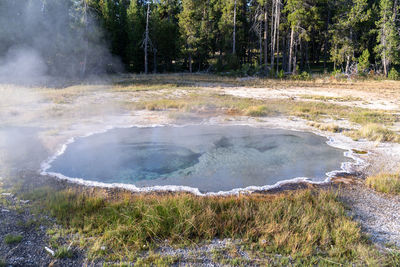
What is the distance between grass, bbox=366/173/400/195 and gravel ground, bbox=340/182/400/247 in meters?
0.14

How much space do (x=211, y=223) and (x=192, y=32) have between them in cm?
2685

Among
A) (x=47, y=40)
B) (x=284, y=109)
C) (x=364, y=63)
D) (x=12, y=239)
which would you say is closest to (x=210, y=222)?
(x=12, y=239)

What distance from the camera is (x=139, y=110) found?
12102 millimetres

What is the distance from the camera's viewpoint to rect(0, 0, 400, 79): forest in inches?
869

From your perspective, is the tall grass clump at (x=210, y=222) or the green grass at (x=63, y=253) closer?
the green grass at (x=63, y=253)

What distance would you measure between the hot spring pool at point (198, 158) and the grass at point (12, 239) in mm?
2166

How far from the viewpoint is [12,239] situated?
3479 millimetres

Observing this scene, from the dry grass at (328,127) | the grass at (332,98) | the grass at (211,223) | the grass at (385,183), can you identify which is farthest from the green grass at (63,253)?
the grass at (332,98)

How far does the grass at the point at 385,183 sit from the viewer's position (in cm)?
525

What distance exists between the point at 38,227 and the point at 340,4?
32.4 meters

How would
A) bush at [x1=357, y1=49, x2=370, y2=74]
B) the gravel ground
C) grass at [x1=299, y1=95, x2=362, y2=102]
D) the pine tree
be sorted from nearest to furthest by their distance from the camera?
the gravel ground < grass at [x1=299, y1=95, x2=362, y2=102] < the pine tree < bush at [x1=357, y1=49, x2=370, y2=74]

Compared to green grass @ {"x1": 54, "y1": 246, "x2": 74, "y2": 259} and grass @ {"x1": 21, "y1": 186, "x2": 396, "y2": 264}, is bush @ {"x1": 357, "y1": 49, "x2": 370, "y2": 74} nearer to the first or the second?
grass @ {"x1": 21, "y1": 186, "x2": 396, "y2": 264}

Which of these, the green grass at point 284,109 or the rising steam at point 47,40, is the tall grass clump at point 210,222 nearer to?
the green grass at point 284,109

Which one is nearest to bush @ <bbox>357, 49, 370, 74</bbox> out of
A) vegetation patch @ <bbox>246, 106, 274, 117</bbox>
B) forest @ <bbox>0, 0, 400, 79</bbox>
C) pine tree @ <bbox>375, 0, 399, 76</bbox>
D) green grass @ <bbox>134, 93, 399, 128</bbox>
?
forest @ <bbox>0, 0, 400, 79</bbox>
